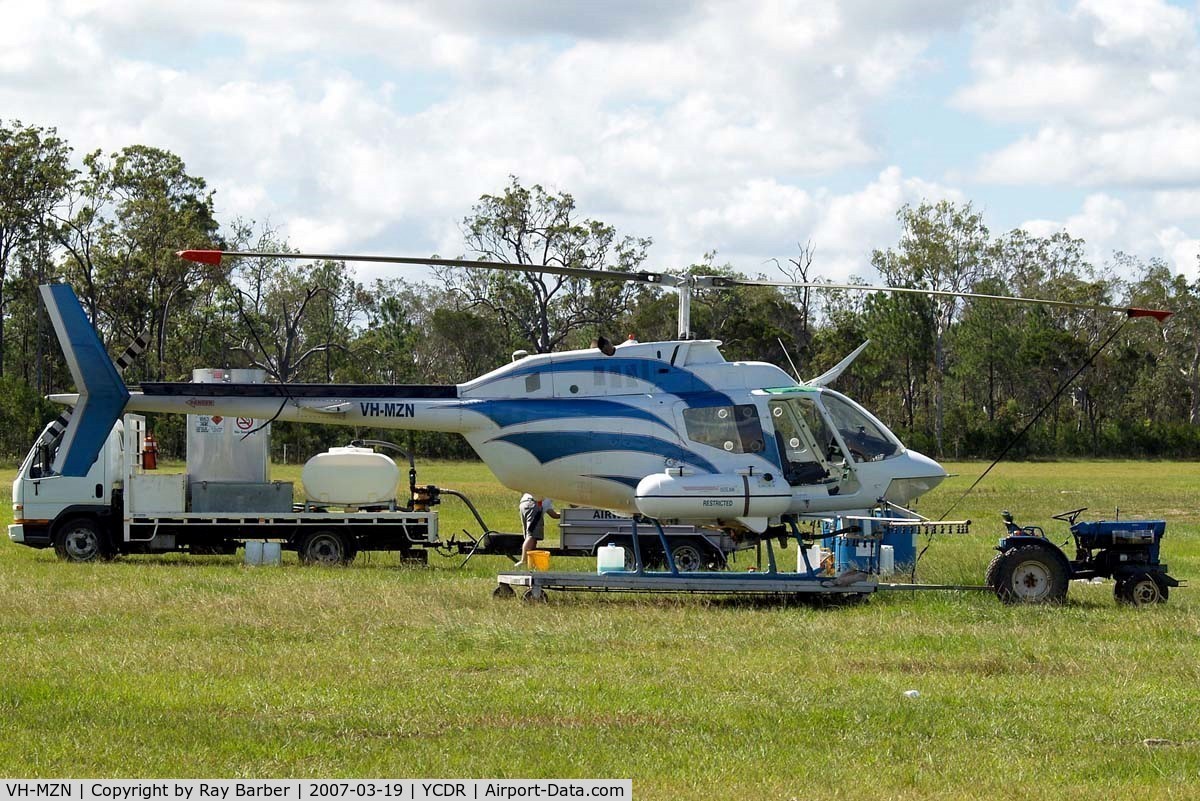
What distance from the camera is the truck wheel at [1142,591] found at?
612 inches

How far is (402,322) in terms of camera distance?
292 feet

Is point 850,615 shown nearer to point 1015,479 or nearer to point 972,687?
point 972,687

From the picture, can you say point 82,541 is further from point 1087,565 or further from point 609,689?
point 1087,565

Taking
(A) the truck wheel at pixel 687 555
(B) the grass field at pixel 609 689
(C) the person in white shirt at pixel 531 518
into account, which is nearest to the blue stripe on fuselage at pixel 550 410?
(B) the grass field at pixel 609 689

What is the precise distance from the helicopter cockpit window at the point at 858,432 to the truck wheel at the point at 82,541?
11.0 meters

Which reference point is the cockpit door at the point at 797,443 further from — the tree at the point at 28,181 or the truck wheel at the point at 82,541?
the tree at the point at 28,181

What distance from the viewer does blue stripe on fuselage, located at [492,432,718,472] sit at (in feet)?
52.4

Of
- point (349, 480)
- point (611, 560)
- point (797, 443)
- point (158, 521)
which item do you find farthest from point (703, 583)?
point (158, 521)

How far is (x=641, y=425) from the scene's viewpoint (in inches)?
631

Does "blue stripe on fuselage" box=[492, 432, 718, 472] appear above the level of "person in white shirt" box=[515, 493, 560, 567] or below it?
above

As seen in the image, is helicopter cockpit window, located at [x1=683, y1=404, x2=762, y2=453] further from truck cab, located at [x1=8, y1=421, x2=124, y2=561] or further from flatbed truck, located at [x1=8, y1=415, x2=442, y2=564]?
truck cab, located at [x1=8, y1=421, x2=124, y2=561]

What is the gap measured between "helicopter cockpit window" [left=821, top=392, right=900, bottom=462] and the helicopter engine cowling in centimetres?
97

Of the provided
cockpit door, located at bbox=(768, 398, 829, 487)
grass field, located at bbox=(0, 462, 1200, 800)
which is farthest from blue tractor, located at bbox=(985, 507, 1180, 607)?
cockpit door, located at bbox=(768, 398, 829, 487)

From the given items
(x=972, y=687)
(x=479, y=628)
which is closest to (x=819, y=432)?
(x=479, y=628)
